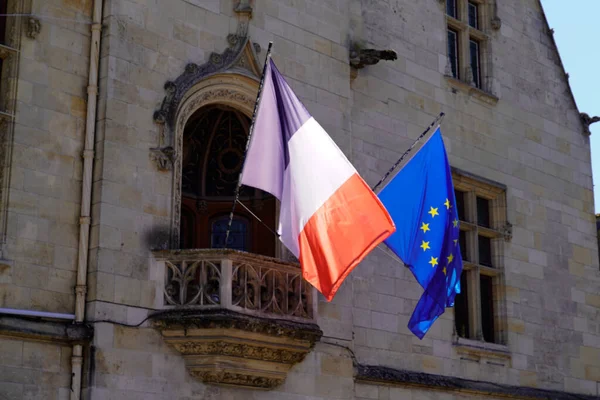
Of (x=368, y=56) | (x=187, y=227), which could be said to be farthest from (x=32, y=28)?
(x=368, y=56)

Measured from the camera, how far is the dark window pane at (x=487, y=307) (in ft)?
60.3

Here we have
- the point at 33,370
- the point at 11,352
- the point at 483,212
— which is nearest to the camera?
the point at 11,352

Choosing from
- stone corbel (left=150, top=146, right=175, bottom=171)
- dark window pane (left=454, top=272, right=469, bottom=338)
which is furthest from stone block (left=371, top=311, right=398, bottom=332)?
stone corbel (left=150, top=146, right=175, bottom=171)

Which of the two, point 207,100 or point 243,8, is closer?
point 207,100

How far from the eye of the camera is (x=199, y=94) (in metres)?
14.6

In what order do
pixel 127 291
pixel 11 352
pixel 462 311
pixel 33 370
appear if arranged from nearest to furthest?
pixel 11 352, pixel 33 370, pixel 127 291, pixel 462 311

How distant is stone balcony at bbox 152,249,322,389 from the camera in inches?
527

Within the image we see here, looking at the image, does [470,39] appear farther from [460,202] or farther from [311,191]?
[311,191]

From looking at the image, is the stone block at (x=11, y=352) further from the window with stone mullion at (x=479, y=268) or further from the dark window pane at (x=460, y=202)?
the dark window pane at (x=460, y=202)

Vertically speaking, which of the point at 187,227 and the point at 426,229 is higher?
the point at 187,227

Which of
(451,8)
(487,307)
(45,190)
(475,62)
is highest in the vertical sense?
(451,8)

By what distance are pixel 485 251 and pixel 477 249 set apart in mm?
391

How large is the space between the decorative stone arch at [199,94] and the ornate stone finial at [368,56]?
194 centimetres

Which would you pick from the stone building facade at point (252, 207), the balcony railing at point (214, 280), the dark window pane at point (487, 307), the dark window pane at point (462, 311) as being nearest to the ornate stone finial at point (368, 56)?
the stone building facade at point (252, 207)
